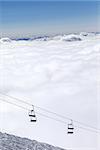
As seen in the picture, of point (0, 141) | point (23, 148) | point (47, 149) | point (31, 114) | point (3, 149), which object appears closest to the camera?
point (31, 114)

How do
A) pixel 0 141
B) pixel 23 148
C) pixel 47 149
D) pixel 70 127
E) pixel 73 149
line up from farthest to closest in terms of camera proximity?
1. pixel 73 149
2. pixel 47 149
3. pixel 23 148
4. pixel 0 141
5. pixel 70 127

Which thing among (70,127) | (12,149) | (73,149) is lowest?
(70,127)

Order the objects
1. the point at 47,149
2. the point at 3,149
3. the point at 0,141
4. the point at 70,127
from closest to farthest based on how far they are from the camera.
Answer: the point at 70,127
the point at 3,149
the point at 0,141
the point at 47,149

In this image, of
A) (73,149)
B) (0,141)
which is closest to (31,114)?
(0,141)

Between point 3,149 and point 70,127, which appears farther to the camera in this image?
point 3,149

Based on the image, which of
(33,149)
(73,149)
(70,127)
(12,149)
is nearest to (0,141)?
(12,149)

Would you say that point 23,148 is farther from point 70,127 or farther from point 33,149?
point 70,127

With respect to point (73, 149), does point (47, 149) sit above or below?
below

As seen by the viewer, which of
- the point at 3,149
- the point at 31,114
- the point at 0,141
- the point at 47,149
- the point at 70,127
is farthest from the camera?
the point at 47,149

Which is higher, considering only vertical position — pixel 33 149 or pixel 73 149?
pixel 73 149

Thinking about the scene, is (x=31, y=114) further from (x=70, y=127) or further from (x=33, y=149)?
(x=33, y=149)
